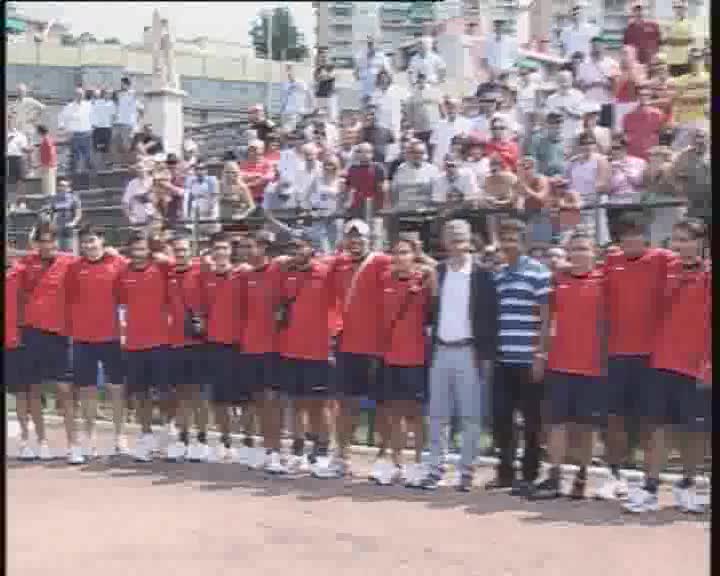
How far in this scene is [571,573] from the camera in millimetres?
5418

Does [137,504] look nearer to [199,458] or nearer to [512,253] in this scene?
[199,458]

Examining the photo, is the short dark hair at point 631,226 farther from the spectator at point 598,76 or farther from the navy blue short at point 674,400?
the spectator at point 598,76

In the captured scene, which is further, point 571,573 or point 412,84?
point 412,84

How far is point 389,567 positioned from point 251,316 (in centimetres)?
297

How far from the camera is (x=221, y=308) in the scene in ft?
27.5

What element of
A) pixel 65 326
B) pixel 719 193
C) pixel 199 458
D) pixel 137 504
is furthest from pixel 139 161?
pixel 719 193

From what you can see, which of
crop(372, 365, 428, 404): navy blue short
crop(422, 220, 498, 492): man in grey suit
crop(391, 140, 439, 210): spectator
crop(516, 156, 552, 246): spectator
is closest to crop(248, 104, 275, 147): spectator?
crop(391, 140, 439, 210): spectator

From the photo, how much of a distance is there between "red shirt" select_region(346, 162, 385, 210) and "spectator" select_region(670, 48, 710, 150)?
8.20 ft

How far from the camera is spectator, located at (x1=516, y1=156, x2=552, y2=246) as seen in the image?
844 cm

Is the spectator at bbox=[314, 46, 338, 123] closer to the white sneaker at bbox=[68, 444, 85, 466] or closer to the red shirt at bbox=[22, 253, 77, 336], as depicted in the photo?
the red shirt at bbox=[22, 253, 77, 336]

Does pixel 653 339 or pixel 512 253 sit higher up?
pixel 512 253

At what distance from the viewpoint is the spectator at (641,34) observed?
9.52 meters

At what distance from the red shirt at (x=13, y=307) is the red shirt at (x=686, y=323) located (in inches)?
180

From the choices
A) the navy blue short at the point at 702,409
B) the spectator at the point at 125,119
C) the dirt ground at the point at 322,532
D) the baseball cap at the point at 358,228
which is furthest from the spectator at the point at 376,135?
the navy blue short at the point at 702,409
